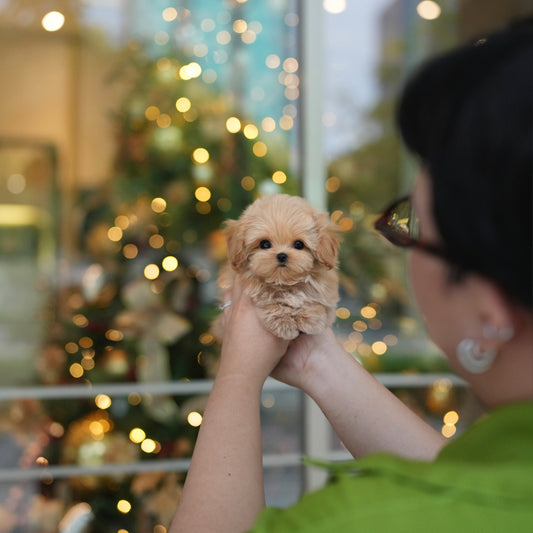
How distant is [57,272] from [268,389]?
94 cm

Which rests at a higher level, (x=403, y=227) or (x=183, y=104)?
(x=183, y=104)

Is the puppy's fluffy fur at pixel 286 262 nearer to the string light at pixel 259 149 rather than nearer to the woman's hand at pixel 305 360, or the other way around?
the woman's hand at pixel 305 360

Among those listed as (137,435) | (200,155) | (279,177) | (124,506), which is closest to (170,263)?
(200,155)

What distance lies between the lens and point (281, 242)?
0.87m

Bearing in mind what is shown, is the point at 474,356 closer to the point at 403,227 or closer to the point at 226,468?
the point at 403,227

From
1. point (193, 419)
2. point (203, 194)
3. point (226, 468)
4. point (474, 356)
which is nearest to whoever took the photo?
point (474, 356)

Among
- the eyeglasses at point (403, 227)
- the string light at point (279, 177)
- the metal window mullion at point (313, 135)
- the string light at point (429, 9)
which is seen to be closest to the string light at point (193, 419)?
the metal window mullion at point (313, 135)

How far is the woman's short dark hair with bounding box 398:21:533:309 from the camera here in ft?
1.64

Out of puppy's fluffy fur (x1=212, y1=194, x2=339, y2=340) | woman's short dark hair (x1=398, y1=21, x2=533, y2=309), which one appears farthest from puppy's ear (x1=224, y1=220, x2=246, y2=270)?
woman's short dark hair (x1=398, y1=21, x2=533, y2=309)

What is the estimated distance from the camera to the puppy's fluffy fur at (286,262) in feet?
2.78

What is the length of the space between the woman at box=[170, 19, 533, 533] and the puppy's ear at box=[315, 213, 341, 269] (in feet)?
0.59

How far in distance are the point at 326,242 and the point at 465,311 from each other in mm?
317

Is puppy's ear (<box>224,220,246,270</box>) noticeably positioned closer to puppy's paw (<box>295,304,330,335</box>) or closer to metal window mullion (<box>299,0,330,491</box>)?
puppy's paw (<box>295,304,330,335</box>)

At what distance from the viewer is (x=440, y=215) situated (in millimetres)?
554
